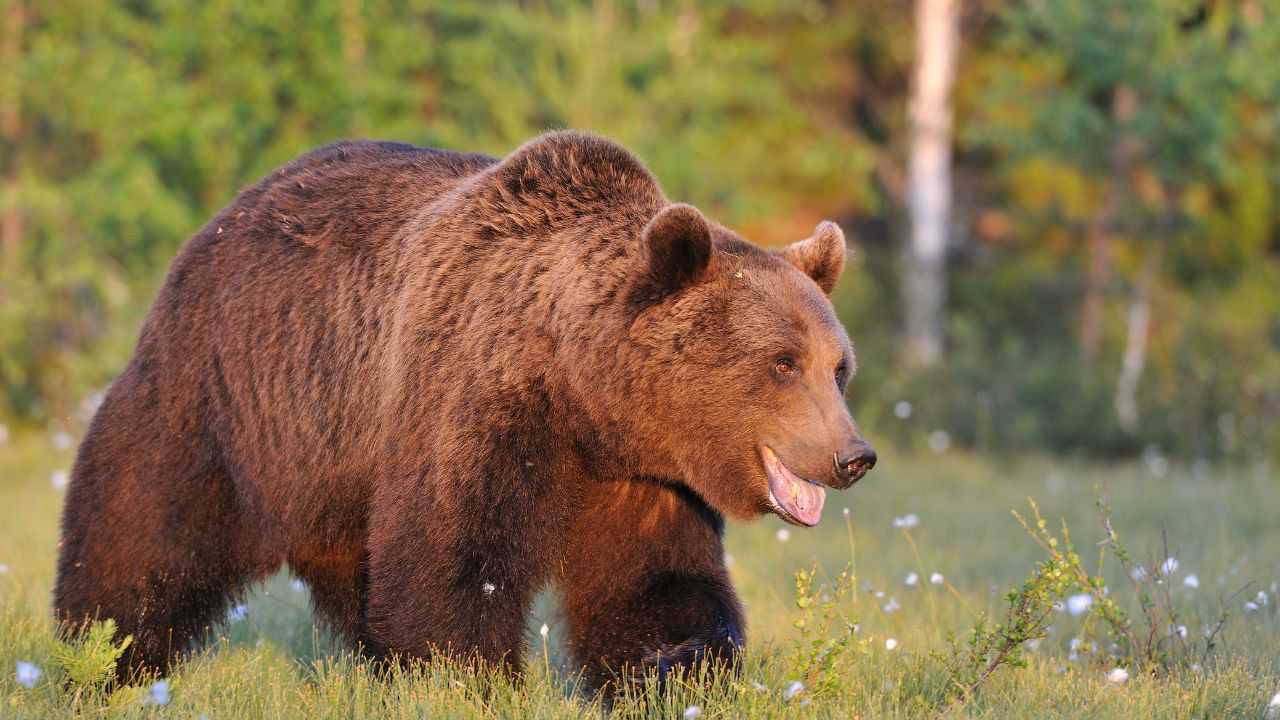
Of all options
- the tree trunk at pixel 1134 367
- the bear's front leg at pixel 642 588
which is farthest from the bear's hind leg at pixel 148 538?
the tree trunk at pixel 1134 367

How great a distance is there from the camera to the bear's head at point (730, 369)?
4805 millimetres

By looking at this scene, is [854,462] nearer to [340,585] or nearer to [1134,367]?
[340,585]

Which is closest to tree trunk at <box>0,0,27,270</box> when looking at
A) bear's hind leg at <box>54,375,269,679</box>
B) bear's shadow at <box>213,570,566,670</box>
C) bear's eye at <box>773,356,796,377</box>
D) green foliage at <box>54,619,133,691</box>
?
bear's shadow at <box>213,570,566,670</box>

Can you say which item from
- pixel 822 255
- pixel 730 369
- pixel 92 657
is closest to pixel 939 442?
pixel 822 255

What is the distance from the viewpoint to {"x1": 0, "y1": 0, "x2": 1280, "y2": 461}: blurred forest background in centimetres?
1619

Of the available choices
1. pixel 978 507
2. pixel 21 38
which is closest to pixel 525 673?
Result: pixel 978 507

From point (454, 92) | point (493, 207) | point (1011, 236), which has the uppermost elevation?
point (493, 207)

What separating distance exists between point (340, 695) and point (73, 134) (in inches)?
580

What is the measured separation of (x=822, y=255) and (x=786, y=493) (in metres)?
0.95

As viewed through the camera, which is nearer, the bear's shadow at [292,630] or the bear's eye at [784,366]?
the bear's eye at [784,366]

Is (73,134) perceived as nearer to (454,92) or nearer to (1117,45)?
(454,92)

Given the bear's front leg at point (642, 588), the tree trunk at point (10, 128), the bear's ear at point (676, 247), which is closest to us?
the bear's ear at point (676, 247)

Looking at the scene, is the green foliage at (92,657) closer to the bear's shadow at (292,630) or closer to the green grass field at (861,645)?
the green grass field at (861,645)

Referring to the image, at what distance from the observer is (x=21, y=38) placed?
17.5 m
